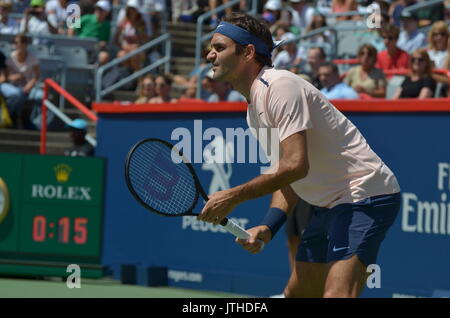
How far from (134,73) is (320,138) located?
10.7 metres

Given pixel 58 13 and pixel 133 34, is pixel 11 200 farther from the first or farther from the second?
pixel 58 13

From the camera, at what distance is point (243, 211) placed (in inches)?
421

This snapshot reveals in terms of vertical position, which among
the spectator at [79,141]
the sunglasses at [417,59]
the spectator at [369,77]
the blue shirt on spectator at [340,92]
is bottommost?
the spectator at [79,141]

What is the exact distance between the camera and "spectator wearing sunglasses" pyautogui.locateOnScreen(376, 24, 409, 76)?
39.3 feet

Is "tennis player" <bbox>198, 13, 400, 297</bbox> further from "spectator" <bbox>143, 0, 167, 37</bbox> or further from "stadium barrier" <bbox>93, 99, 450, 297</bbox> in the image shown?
"spectator" <bbox>143, 0, 167, 37</bbox>

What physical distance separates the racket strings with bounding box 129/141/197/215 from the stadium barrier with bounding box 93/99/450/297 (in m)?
3.47

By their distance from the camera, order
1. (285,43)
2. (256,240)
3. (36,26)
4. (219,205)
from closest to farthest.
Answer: (219,205), (256,240), (285,43), (36,26)

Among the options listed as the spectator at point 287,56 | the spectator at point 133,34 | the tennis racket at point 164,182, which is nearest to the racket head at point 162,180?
the tennis racket at point 164,182

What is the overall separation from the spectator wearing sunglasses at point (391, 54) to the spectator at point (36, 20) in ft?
19.6

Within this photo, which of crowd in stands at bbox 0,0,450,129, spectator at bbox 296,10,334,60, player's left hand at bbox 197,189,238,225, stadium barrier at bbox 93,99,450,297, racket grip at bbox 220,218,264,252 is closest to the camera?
player's left hand at bbox 197,189,238,225

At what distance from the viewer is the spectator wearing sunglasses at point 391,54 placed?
11992mm

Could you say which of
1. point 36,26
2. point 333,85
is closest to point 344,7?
point 36,26

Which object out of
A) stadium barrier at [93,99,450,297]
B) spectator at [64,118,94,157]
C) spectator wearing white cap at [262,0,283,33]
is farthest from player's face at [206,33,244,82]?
spectator wearing white cap at [262,0,283,33]

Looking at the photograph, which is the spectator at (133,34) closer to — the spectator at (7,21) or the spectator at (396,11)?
the spectator at (7,21)
